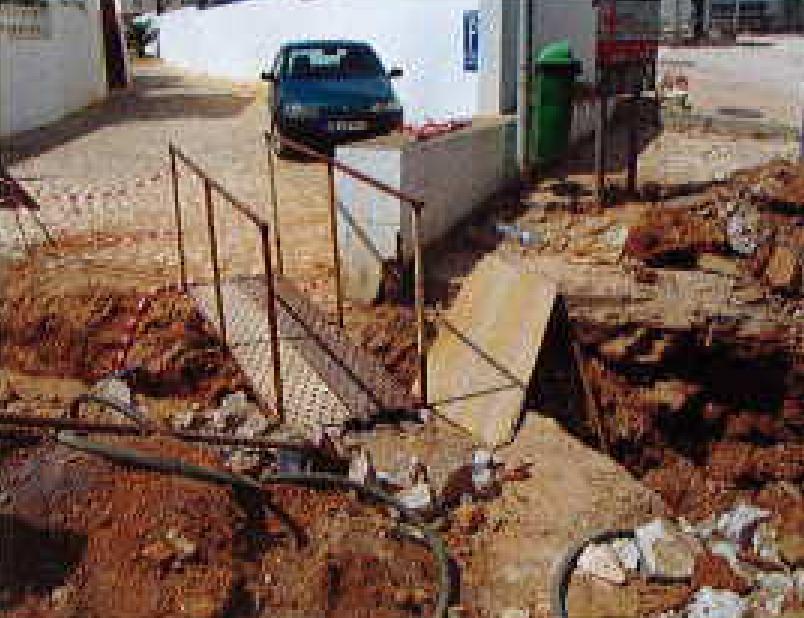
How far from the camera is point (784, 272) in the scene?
8.68m

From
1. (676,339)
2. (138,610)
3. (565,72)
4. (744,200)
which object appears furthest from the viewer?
(565,72)

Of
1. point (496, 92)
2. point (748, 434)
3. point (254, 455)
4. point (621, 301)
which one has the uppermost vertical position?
point (496, 92)

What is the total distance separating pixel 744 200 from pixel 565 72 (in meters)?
2.33

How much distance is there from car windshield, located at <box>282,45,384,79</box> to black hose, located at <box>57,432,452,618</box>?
400 inches

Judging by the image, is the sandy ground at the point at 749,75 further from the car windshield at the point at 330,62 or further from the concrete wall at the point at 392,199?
the concrete wall at the point at 392,199

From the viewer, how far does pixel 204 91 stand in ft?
88.1

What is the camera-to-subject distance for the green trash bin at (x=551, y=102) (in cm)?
1069

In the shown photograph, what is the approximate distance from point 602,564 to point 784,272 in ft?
12.7

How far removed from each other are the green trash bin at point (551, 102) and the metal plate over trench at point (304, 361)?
11.8ft

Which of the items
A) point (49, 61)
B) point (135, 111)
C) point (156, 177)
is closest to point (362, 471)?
point (156, 177)

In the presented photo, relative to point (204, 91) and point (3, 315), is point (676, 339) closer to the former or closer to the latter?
A: point (3, 315)

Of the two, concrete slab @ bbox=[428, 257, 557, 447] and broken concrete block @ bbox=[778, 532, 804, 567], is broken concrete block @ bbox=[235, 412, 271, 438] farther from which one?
broken concrete block @ bbox=[778, 532, 804, 567]

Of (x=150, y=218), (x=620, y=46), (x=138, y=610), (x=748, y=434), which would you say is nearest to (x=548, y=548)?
(x=138, y=610)

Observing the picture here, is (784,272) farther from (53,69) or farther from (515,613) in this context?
(53,69)
